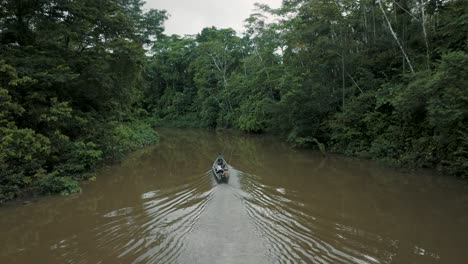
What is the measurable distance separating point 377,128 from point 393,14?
7.43m

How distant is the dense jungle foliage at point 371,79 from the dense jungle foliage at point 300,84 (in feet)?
0.21

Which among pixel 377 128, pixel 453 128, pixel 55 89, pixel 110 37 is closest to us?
pixel 453 128

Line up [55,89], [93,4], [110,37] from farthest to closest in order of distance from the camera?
[110,37], [93,4], [55,89]

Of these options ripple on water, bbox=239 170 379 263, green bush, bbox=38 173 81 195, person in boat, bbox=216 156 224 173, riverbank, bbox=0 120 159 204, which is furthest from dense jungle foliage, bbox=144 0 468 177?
green bush, bbox=38 173 81 195

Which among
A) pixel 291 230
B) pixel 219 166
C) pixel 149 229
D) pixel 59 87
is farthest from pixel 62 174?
pixel 291 230

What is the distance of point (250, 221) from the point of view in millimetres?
7824

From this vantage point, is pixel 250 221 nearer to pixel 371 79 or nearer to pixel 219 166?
pixel 219 166

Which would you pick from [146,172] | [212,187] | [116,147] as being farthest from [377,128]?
[116,147]

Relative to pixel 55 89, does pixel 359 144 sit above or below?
below

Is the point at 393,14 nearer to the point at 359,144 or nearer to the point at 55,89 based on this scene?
the point at 359,144

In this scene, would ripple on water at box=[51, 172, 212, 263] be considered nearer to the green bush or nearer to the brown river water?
the brown river water

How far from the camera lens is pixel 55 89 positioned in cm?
1269

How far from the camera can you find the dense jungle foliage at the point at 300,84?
10.5 metres

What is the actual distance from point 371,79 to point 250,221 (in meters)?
13.5
